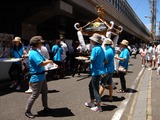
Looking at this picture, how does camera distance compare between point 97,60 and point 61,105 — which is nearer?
point 97,60

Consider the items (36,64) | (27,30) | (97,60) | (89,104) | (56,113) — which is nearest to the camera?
(36,64)

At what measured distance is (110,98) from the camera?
26.0 feet

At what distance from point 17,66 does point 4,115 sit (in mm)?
3236

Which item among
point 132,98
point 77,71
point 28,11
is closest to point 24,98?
point 132,98

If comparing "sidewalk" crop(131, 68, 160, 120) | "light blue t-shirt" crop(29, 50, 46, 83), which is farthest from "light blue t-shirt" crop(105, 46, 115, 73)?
"light blue t-shirt" crop(29, 50, 46, 83)

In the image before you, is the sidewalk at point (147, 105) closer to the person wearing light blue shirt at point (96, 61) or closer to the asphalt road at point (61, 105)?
the asphalt road at point (61, 105)

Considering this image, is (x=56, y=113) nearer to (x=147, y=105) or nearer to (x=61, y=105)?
(x=61, y=105)

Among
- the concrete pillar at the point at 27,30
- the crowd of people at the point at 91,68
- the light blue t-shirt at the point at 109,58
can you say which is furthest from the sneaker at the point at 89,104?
the concrete pillar at the point at 27,30

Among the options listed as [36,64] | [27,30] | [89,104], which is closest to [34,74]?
[36,64]

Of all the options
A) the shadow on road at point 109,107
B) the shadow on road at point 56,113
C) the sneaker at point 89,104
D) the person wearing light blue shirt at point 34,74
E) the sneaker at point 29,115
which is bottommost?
the shadow on road at point 56,113

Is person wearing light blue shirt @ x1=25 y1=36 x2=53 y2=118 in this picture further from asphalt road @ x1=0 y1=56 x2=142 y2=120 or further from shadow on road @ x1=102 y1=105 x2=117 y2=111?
shadow on road @ x1=102 y1=105 x2=117 y2=111

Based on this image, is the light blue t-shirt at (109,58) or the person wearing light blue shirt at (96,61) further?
the light blue t-shirt at (109,58)

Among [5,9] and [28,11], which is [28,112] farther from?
[5,9]

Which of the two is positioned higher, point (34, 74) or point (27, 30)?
point (27, 30)
